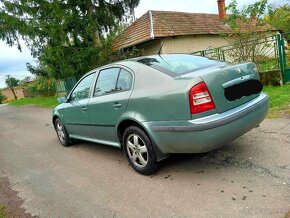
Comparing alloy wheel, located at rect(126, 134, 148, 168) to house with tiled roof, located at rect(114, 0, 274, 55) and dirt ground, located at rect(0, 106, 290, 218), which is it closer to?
dirt ground, located at rect(0, 106, 290, 218)

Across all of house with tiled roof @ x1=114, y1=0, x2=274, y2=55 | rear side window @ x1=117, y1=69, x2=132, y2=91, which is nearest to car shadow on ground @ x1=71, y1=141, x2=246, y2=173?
rear side window @ x1=117, y1=69, x2=132, y2=91

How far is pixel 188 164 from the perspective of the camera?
423 cm

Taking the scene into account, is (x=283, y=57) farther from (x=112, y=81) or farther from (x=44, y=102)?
(x=44, y=102)

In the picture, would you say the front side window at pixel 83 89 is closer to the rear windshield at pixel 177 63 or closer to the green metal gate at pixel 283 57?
the rear windshield at pixel 177 63

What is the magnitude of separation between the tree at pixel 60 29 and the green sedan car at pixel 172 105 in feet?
37.8

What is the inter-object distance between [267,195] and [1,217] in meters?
3.15

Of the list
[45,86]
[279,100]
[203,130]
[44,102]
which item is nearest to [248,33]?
[279,100]

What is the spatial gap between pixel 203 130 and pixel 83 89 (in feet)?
9.54

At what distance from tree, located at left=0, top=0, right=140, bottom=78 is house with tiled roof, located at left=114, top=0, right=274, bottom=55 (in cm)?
196

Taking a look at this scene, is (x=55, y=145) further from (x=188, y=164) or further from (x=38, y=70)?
(x=38, y=70)

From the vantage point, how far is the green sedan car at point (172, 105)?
130 inches

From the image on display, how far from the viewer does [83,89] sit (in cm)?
543

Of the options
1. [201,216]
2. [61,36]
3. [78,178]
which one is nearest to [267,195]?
[201,216]

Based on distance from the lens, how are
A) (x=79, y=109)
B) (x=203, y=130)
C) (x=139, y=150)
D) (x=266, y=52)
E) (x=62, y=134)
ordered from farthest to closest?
(x=266, y=52) < (x=62, y=134) < (x=79, y=109) < (x=139, y=150) < (x=203, y=130)
